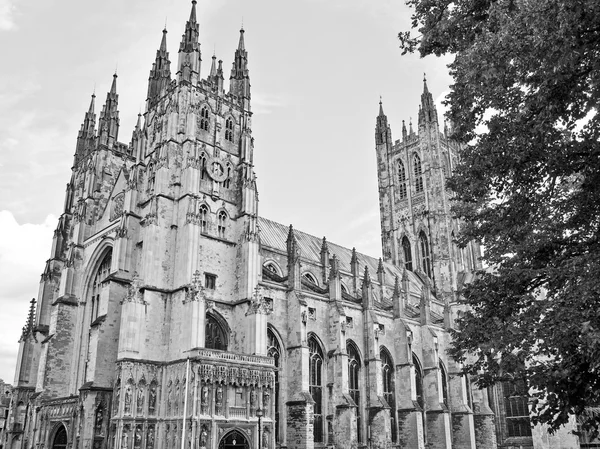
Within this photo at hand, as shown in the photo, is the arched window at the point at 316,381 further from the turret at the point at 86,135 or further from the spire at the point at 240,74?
the turret at the point at 86,135

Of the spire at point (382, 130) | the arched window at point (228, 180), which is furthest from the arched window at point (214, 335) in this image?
the spire at point (382, 130)

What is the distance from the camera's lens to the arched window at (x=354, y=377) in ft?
134

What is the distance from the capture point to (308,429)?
34.2 m

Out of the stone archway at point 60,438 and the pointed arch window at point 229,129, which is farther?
the pointed arch window at point 229,129

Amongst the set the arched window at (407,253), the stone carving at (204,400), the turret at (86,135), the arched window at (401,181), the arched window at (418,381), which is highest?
the arched window at (401,181)

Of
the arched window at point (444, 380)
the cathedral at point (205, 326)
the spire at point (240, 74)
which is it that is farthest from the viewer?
the arched window at point (444, 380)

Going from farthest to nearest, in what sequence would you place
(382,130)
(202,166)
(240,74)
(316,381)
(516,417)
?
(382,130), (516,417), (240,74), (316,381), (202,166)

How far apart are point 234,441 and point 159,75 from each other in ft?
90.9

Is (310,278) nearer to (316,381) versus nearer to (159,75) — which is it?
(316,381)

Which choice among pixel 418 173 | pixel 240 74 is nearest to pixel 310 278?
pixel 240 74

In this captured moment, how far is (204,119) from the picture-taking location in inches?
1545

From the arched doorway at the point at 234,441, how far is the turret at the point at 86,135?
29.1m

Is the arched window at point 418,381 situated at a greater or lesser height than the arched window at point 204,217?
lesser

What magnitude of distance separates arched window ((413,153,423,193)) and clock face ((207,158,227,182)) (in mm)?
34607
